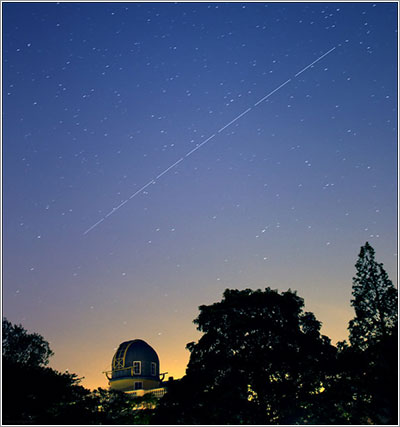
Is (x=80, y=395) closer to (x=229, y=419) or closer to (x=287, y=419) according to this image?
(x=229, y=419)

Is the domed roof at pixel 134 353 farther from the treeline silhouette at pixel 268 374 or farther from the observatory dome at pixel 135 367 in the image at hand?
the treeline silhouette at pixel 268 374

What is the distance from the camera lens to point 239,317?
26.0 m

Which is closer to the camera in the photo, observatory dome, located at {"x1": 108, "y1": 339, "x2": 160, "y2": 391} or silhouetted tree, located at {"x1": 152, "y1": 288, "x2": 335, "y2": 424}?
silhouetted tree, located at {"x1": 152, "y1": 288, "x2": 335, "y2": 424}

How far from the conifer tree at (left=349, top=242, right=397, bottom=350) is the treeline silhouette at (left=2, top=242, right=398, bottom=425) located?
2.2 inches

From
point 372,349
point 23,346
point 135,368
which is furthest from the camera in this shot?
point 135,368

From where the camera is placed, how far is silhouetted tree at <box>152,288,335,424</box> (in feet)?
71.8

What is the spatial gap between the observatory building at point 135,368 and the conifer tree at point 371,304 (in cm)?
3762

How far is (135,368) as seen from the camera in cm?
5478

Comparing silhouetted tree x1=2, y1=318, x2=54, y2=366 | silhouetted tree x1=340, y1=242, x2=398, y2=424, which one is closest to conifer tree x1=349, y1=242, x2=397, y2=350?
silhouetted tree x1=340, y1=242, x2=398, y2=424

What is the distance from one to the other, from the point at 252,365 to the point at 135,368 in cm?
3550

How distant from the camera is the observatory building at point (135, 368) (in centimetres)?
5406

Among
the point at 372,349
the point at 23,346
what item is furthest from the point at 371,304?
the point at 23,346

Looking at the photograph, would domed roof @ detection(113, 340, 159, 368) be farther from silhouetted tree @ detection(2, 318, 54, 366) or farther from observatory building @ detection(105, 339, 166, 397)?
silhouetted tree @ detection(2, 318, 54, 366)

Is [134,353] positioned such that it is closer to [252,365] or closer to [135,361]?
[135,361]
